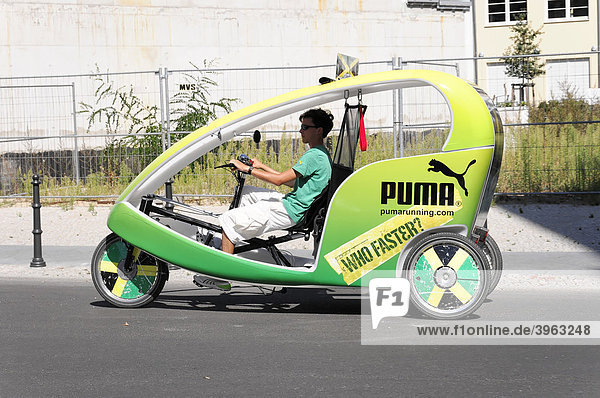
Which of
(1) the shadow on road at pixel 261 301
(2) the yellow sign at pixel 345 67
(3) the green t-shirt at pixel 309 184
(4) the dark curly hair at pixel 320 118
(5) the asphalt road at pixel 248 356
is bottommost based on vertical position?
(5) the asphalt road at pixel 248 356

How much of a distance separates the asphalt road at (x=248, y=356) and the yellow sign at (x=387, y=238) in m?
0.52

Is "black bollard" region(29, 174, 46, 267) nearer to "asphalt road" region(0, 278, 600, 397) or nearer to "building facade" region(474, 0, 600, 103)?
"asphalt road" region(0, 278, 600, 397)

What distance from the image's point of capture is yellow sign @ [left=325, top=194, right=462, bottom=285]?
6785mm

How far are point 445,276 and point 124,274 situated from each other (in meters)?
2.67

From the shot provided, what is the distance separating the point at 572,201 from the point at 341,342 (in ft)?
27.8

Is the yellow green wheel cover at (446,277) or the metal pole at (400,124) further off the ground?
the metal pole at (400,124)

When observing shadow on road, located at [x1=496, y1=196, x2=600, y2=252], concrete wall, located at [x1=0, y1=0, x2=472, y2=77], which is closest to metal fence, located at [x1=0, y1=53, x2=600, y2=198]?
shadow on road, located at [x1=496, y1=196, x2=600, y2=252]

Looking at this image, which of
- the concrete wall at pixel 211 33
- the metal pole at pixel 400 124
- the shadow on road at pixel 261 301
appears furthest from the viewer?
the concrete wall at pixel 211 33

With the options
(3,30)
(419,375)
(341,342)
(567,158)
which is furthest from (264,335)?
(3,30)

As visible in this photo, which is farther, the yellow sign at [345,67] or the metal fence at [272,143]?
the metal fence at [272,143]

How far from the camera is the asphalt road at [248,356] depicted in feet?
16.8

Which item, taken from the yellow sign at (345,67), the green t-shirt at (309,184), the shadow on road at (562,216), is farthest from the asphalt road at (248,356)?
the shadow on road at (562,216)

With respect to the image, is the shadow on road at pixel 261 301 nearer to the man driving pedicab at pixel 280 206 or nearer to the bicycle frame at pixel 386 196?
the bicycle frame at pixel 386 196

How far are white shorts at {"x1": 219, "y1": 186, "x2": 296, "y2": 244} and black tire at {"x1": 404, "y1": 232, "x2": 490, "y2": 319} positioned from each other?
1.07 metres
